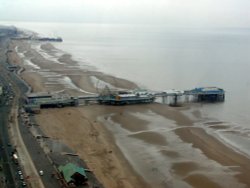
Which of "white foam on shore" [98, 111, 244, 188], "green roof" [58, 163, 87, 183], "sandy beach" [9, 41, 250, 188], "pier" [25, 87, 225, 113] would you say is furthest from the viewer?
"pier" [25, 87, 225, 113]

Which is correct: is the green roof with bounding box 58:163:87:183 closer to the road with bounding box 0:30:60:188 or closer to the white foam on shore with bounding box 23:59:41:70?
the road with bounding box 0:30:60:188

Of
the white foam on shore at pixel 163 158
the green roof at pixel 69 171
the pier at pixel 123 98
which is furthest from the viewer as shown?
the pier at pixel 123 98

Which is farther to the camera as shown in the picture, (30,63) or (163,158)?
(30,63)

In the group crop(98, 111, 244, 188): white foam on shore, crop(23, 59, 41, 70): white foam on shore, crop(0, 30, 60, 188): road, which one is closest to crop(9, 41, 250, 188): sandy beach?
crop(98, 111, 244, 188): white foam on shore

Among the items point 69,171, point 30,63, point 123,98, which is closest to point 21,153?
point 69,171

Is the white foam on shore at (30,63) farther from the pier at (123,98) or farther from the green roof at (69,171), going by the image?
the green roof at (69,171)

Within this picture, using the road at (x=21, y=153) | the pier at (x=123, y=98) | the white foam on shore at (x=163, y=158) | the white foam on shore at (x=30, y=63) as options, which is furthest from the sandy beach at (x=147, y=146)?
the white foam on shore at (x=30, y=63)

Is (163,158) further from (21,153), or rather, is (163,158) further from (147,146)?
(21,153)

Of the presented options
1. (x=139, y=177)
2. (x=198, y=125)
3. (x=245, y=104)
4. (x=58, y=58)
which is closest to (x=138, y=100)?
(x=198, y=125)

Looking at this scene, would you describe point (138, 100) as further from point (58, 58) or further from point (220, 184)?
point (58, 58)
